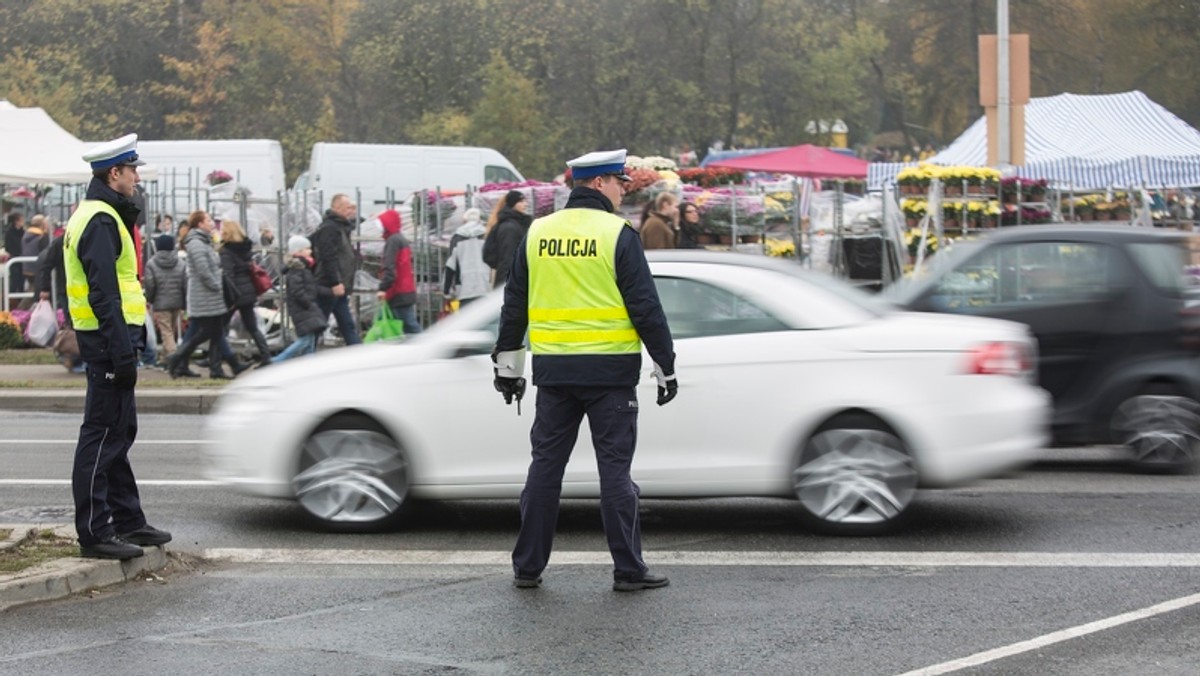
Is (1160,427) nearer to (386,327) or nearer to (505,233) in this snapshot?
(505,233)

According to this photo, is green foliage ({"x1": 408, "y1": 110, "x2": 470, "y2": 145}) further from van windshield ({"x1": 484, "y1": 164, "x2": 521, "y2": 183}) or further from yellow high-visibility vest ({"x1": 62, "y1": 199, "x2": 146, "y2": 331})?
yellow high-visibility vest ({"x1": 62, "y1": 199, "x2": 146, "y2": 331})

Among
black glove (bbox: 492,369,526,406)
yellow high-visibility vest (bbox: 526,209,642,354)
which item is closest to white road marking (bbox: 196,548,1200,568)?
black glove (bbox: 492,369,526,406)

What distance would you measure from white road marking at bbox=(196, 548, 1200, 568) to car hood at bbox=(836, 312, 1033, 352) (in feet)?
3.47

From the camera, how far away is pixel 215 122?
155ft

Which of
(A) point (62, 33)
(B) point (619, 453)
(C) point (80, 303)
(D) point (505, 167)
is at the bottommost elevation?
(B) point (619, 453)

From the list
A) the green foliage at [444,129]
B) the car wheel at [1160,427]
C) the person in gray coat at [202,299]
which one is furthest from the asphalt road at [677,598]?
the green foliage at [444,129]

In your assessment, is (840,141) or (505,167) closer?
(505,167)

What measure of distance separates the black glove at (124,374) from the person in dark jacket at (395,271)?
10.2 metres

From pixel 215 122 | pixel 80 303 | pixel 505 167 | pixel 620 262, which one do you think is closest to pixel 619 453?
pixel 620 262

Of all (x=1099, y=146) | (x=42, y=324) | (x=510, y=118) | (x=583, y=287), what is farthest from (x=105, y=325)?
(x=510, y=118)

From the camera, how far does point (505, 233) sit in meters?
16.5

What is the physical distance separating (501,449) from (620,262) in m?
1.90

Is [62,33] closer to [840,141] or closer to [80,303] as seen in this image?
[840,141]

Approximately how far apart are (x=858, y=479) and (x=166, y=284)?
11747 mm
